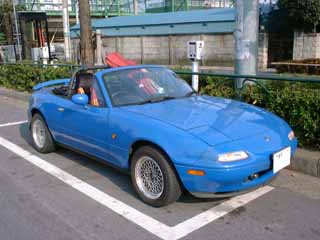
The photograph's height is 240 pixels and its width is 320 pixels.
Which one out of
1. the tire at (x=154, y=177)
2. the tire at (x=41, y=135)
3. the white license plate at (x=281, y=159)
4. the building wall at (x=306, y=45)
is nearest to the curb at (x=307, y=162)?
the white license plate at (x=281, y=159)

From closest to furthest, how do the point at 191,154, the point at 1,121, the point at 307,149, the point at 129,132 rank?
the point at 191,154 < the point at 129,132 < the point at 307,149 < the point at 1,121

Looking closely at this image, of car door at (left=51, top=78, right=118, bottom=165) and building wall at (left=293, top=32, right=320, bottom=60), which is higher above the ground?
building wall at (left=293, top=32, right=320, bottom=60)

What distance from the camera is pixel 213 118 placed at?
3934mm

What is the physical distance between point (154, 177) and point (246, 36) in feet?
10.5

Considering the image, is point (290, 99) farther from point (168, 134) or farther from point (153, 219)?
point (153, 219)

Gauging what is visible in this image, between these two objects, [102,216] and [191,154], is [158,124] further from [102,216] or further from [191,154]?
[102,216]

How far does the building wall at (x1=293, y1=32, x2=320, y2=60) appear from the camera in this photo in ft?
66.5

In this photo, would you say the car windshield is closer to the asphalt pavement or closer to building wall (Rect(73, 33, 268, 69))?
the asphalt pavement

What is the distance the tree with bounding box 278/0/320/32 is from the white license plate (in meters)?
18.5

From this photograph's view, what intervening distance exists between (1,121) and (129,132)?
18.4 ft

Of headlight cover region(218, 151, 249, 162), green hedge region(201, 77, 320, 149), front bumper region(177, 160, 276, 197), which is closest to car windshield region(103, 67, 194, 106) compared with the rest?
green hedge region(201, 77, 320, 149)

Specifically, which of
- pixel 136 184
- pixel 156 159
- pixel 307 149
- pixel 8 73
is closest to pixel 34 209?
pixel 136 184

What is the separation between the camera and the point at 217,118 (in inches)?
155

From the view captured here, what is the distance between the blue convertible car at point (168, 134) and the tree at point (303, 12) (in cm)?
1772
